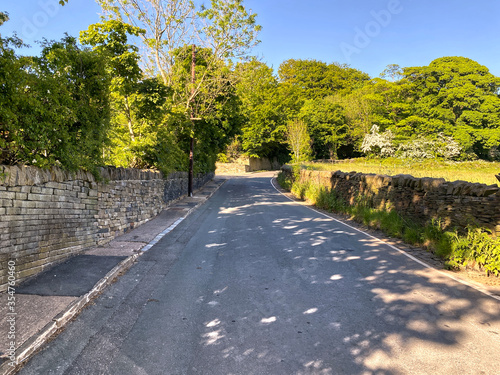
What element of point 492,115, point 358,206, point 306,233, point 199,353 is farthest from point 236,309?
point 492,115

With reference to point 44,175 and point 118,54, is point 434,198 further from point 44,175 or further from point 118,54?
point 118,54

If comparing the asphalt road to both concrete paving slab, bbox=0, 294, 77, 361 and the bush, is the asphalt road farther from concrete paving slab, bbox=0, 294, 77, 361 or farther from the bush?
the bush

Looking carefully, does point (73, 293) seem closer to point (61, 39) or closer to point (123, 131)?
point (61, 39)

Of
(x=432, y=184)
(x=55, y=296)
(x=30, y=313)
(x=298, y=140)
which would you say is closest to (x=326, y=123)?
(x=298, y=140)

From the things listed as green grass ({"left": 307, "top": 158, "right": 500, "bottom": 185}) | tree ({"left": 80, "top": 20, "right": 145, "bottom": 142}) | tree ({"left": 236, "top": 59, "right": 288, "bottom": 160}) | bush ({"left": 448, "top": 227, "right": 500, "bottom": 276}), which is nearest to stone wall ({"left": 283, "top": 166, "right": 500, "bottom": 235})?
bush ({"left": 448, "top": 227, "right": 500, "bottom": 276})

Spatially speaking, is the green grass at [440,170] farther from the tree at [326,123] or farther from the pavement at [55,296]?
the pavement at [55,296]

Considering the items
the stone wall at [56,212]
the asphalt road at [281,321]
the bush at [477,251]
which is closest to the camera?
the asphalt road at [281,321]

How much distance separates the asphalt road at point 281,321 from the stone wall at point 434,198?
1585 mm

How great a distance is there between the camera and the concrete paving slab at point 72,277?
4.82m

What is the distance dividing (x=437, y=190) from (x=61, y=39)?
9.83 meters

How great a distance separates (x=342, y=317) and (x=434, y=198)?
18.4ft

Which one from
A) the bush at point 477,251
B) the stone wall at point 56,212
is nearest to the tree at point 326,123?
the stone wall at point 56,212

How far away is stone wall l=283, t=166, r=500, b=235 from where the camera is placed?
6648 millimetres

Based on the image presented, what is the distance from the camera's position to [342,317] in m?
4.32
